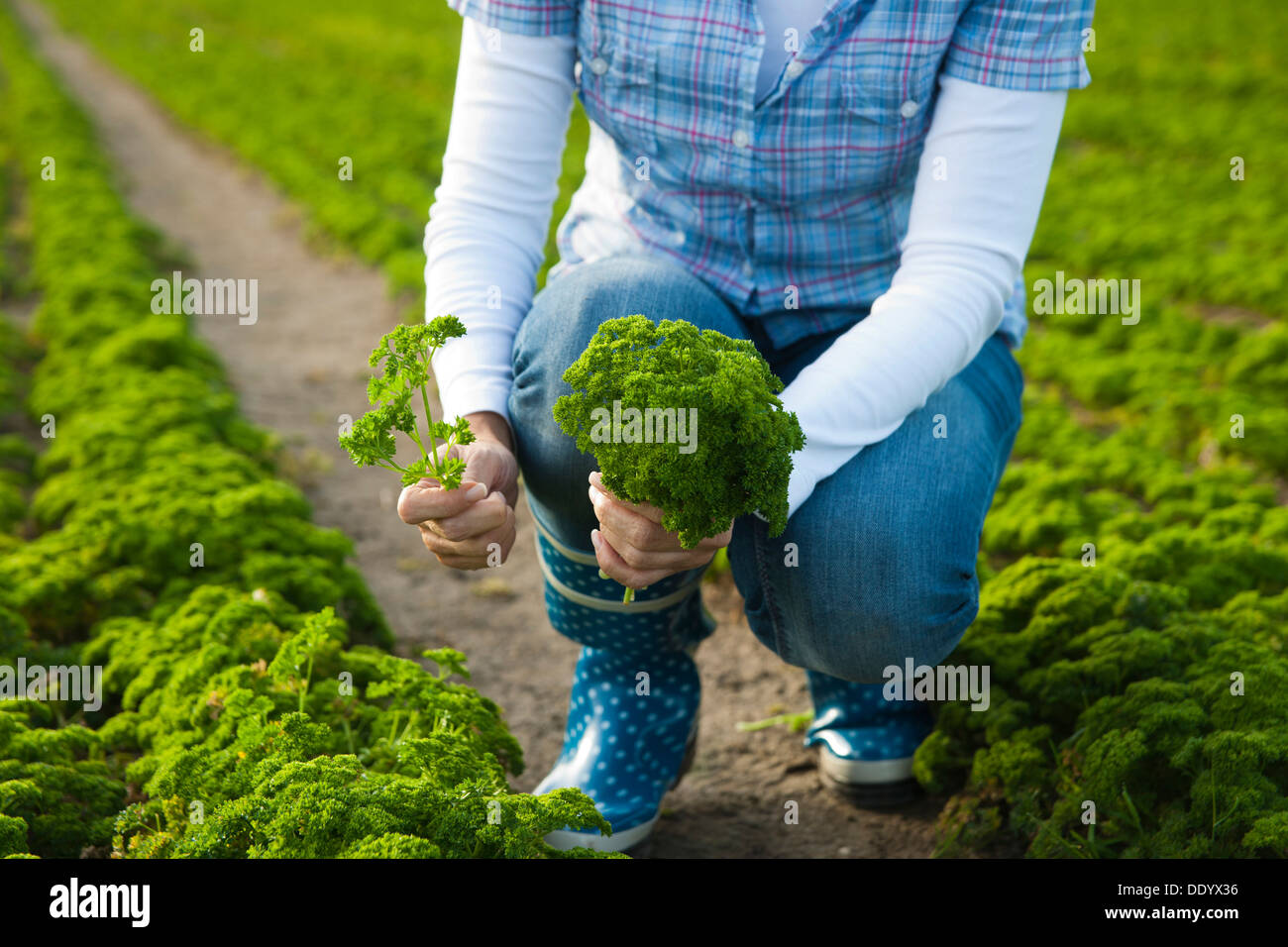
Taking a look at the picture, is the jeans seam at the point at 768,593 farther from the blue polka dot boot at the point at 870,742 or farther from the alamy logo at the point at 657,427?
the alamy logo at the point at 657,427

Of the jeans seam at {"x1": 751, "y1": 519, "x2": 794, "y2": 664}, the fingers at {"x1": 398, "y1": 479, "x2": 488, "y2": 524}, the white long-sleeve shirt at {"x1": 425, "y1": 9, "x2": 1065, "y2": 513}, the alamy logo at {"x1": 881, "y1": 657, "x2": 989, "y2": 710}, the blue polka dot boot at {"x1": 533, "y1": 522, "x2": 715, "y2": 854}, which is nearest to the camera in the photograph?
the fingers at {"x1": 398, "y1": 479, "x2": 488, "y2": 524}

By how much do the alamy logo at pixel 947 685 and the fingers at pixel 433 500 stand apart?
Answer: 1003 mm

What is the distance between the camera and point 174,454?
3.18 m

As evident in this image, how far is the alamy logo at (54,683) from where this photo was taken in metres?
2.30

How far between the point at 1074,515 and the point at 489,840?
2034mm

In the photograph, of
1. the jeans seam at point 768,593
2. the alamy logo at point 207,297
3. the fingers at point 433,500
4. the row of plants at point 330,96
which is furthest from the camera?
the row of plants at point 330,96

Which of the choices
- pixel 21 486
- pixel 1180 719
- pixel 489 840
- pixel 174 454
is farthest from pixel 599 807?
pixel 21 486

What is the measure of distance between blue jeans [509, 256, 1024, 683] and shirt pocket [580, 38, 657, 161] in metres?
0.24

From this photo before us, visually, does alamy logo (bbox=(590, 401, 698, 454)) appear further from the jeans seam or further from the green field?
the green field

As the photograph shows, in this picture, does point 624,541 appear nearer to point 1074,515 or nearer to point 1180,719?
point 1180,719

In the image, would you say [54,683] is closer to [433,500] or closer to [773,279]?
[433,500]
